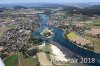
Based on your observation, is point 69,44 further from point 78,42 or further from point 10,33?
point 10,33

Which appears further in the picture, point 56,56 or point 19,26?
point 19,26

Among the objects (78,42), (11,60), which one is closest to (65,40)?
(78,42)

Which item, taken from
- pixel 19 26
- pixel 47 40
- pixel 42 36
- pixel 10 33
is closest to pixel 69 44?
pixel 47 40

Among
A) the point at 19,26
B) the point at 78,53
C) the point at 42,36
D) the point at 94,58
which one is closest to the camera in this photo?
the point at 94,58

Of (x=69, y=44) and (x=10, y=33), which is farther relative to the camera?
(x=10, y=33)

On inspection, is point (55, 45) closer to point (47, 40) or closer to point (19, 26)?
point (47, 40)

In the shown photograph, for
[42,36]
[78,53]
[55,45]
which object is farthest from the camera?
[42,36]

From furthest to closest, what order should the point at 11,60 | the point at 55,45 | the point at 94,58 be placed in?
the point at 55,45 < the point at 94,58 < the point at 11,60

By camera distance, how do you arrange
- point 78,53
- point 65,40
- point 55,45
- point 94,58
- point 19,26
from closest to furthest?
point 94,58 → point 78,53 → point 55,45 → point 65,40 → point 19,26
